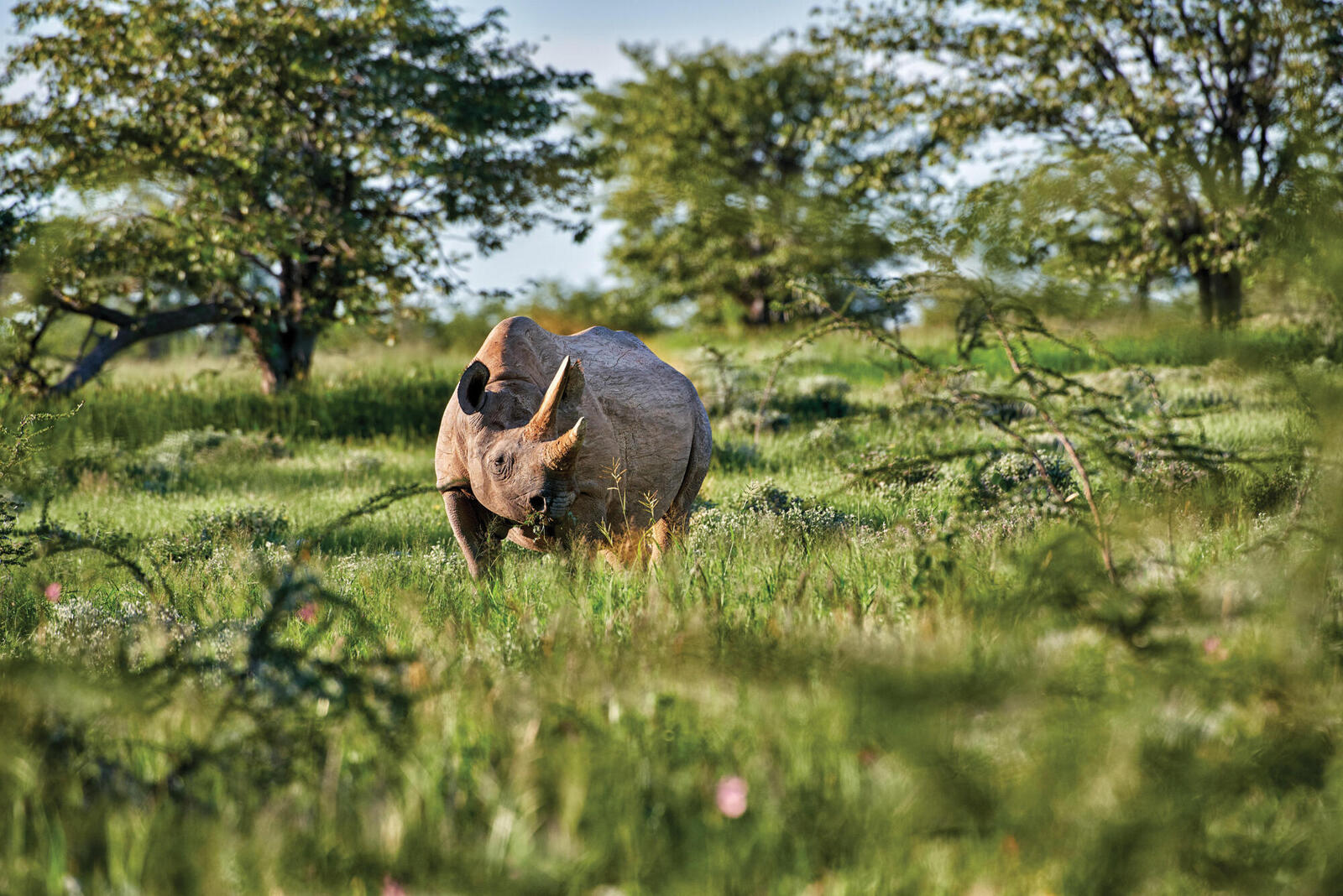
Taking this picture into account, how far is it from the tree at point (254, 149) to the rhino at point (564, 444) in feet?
45.4

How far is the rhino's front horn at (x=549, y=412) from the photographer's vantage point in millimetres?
5301

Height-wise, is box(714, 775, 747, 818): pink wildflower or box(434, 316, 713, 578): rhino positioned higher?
box(434, 316, 713, 578): rhino

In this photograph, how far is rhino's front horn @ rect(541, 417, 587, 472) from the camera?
5.08 meters

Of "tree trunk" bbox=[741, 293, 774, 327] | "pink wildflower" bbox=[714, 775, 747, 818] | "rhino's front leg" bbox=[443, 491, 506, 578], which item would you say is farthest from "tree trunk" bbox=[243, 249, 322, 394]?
"tree trunk" bbox=[741, 293, 774, 327]

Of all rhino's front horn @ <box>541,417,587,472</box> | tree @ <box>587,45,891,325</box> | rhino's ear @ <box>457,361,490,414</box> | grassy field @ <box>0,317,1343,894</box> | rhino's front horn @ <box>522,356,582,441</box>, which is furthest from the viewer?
tree @ <box>587,45,891,325</box>

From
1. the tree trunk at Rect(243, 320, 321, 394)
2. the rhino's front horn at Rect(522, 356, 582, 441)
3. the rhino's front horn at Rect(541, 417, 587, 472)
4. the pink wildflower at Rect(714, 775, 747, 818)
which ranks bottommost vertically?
the pink wildflower at Rect(714, 775, 747, 818)

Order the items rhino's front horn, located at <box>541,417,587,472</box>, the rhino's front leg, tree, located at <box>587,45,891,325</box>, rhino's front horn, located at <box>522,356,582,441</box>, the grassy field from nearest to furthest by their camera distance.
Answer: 1. the grassy field
2. rhino's front horn, located at <box>541,417,587,472</box>
3. rhino's front horn, located at <box>522,356,582,441</box>
4. the rhino's front leg
5. tree, located at <box>587,45,891,325</box>

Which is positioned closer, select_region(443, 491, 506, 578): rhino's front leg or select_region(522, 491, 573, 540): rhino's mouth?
select_region(522, 491, 573, 540): rhino's mouth

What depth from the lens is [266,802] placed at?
2.59m

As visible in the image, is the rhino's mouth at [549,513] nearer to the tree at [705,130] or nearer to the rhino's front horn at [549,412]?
the rhino's front horn at [549,412]

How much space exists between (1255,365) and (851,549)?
226cm

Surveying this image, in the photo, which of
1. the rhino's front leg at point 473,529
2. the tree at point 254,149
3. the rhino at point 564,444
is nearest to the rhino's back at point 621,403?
the rhino at point 564,444

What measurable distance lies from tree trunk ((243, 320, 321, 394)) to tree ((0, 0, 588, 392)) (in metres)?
0.05

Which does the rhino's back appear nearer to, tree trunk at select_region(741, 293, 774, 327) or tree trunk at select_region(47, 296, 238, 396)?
tree trunk at select_region(47, 296, 238, 396)
